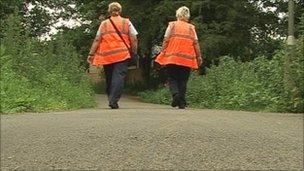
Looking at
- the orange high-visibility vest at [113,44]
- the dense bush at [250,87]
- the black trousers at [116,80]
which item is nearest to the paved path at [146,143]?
the black trousers at [116,80]

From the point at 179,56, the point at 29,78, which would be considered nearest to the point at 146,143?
the point at 179,56

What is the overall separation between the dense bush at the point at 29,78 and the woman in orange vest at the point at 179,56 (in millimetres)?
2204

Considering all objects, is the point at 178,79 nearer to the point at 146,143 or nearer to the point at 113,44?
the point at 113,44

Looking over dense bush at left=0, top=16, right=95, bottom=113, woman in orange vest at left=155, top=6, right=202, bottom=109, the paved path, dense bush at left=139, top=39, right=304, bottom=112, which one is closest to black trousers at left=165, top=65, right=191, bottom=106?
woman in orange vest at left=155, top=6, right=202, bottom=109

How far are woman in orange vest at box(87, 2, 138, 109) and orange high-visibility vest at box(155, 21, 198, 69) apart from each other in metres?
0.72

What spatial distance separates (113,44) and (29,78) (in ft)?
9.45

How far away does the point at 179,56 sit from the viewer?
1171cm

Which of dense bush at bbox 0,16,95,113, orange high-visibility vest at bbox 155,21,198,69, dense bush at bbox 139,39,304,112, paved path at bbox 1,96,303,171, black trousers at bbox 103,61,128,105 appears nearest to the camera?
paved path at bbox 1,96,303,171

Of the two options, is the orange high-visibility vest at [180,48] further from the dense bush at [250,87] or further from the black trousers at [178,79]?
the dense bush at [250,87]

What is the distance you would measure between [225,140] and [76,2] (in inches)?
1324

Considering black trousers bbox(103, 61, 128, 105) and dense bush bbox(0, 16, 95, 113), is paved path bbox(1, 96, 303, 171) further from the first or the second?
black trousers bbox(103, 61, 128, 105)

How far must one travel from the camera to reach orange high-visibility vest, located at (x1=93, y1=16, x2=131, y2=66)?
11239mm

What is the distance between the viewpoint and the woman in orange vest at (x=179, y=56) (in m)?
11.7

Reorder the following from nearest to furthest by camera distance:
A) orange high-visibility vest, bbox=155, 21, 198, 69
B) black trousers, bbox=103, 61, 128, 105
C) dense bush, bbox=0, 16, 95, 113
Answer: dense bush, bbox=0, 16, 95, 113
black trousers, bbox=103, 61, 128, 105
orange high-visibility vest, bbox=155, 21, 198, 69
